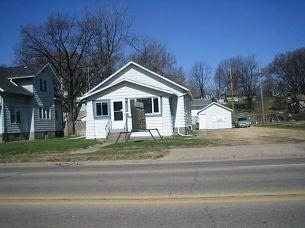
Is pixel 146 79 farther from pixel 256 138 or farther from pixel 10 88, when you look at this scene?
pixel 10 88

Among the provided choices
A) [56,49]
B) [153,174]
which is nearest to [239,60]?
[56,49]

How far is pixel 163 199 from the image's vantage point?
316 inches

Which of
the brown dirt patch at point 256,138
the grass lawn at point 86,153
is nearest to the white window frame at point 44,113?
the brown dirt patch at point 256,138

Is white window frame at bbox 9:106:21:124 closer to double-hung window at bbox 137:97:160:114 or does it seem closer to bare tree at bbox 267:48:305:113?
double-hung window at bbox 137:97:160:114

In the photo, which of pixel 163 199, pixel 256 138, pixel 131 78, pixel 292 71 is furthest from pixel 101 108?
pixel 292 71

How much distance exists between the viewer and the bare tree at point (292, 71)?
94.9 m

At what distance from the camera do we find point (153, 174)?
12.0 meters

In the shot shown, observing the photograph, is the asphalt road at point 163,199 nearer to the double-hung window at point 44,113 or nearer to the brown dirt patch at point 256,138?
the brown dirt patch at point 256,138

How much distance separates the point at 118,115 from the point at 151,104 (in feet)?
8.23

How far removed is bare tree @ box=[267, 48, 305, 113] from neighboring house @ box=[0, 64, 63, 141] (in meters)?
65.3

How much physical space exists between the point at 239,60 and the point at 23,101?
271 ft

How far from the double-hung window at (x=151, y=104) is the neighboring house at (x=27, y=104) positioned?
40.1 ft

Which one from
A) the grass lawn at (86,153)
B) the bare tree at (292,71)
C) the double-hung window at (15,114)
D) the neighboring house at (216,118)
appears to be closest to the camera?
the grass lawn at (86,153)

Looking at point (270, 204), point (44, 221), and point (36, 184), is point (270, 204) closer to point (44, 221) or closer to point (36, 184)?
point (44, 221)
